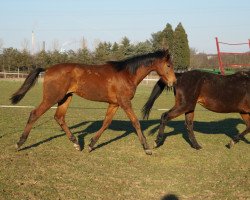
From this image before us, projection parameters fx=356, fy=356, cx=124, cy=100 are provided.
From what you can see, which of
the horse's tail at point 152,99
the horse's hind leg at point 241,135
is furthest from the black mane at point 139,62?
the horse's hind leg at point 241,135

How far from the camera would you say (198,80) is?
8.52 m

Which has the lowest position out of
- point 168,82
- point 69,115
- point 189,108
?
point 69,115

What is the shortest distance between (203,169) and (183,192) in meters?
1.42

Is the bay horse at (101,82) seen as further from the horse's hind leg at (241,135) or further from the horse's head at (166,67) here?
the horse's hind leg at (241,135)

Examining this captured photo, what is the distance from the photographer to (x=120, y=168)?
6.65 m

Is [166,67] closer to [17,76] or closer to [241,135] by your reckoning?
[241,135]

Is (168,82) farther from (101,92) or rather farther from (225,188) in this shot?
(225,188)

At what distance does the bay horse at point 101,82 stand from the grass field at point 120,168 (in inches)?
23.1

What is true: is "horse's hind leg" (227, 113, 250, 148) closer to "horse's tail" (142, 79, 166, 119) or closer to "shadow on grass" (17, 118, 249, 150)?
"shadow on grass" (17, 118, 249, 150)

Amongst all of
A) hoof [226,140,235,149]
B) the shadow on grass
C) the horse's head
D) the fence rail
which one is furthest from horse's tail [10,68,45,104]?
the fence rail

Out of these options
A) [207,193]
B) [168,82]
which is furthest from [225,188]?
[168,82]

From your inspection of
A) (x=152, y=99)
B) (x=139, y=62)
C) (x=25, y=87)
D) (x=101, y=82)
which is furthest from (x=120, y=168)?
(x=25, y=87)

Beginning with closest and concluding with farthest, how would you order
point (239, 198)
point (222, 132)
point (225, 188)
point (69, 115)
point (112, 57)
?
point (239, 198), point (225, 188), point (222, 132), point (69, 115), point (112, 57)

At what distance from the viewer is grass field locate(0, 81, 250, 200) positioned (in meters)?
5.36
